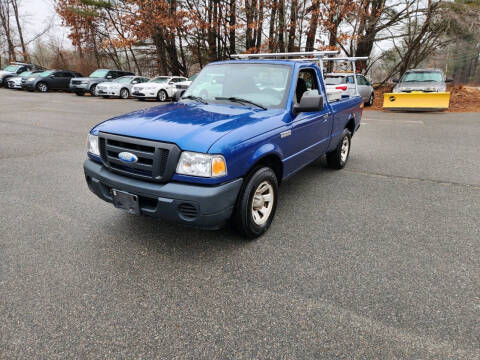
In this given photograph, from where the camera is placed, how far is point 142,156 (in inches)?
112

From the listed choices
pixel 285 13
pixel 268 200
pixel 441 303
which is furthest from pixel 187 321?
pixel 285 13

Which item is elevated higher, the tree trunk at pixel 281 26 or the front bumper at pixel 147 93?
the tree trunk at pixel 281 26

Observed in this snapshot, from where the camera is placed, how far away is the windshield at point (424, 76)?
1423 centimetres

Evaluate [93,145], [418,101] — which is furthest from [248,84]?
[418,101]

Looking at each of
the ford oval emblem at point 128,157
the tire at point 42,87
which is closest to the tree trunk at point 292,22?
the tire at point 42,87

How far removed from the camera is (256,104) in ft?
12.4

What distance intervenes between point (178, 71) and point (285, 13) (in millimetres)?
12602

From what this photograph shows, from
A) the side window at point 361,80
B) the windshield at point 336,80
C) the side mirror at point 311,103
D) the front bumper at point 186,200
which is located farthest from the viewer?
the side window at point 361,80

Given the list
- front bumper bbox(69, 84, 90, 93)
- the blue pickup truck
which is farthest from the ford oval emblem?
front bumper bbox(69, 84, 90, 93)

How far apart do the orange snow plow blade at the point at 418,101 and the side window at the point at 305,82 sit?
1086 cm

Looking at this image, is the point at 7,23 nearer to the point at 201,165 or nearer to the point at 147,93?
the point at 147,93

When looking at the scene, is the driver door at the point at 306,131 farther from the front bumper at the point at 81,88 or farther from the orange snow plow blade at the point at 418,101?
the front bumper at the point at 81,88

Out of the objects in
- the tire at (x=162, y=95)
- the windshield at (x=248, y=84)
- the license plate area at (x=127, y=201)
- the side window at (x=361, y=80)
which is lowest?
the tire at (x=162, y=95)

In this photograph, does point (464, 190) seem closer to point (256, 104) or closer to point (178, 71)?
point (256, 104)
